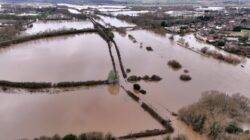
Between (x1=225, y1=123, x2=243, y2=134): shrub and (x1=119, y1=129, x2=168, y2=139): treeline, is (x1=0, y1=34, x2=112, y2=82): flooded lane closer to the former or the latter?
(x1=119, y1=129, x2=168, y2=139): treeline

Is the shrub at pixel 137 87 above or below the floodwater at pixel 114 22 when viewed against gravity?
below

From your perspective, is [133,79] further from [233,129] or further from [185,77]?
[233,129]

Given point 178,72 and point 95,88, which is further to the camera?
point 178,72

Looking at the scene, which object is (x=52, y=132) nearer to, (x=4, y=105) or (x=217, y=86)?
(x=4, y=105)

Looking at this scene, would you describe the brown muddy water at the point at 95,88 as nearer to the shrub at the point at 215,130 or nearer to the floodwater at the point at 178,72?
the floodwater at the point at 178,72

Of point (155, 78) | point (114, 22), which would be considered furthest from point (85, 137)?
point (114, 22)

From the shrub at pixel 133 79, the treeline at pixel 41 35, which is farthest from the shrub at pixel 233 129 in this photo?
the treeline at pixel 41 35

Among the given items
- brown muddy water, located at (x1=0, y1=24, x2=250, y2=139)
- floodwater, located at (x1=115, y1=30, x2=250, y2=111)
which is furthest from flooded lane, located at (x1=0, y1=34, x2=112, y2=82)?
floodwater, located at (x1=115, y1=30, x2=250, y2=111)
